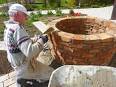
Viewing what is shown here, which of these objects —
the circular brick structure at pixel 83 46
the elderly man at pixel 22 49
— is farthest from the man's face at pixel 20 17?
the circular brick structure at pixel 83 46

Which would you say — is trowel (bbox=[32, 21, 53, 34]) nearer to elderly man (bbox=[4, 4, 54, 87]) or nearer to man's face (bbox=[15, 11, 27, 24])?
elderly man (bbox=[4, 4, 54, 87])

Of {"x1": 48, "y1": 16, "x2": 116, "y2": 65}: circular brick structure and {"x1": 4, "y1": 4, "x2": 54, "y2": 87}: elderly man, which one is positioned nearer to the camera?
{"x1": 4, "y1": 4, "x2": 54, "y2": 87}: elderly man

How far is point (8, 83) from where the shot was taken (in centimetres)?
561

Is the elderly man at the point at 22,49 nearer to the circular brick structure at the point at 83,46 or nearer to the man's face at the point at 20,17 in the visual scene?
the man's face at the point at 20,17

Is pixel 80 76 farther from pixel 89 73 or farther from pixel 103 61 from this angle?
pixel 103 61

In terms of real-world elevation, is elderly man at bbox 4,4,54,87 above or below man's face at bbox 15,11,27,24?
below

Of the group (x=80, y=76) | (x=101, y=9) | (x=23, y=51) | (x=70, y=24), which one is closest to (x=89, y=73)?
(x=80, y=76)

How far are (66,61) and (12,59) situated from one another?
883 millimetres

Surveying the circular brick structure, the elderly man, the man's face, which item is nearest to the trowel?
the circular brick structure

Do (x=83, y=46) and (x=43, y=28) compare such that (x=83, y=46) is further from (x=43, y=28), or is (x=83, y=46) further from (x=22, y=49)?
(x=43, y=28)

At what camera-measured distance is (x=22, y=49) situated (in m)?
4.40

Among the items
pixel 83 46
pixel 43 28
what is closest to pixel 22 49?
pixel 83 46

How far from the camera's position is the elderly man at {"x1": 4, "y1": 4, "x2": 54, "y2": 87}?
4.41m

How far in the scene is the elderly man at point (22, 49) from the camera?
4410 mm
